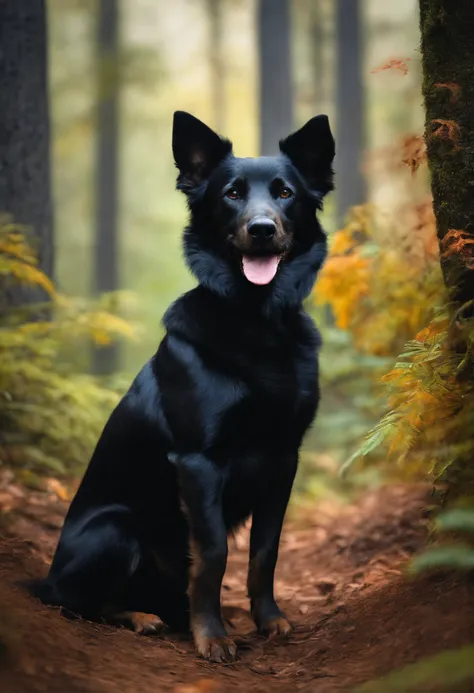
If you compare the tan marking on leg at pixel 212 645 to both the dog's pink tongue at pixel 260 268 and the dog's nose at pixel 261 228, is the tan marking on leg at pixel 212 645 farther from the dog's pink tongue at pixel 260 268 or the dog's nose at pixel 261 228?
the dog's nose at pixel 261 228

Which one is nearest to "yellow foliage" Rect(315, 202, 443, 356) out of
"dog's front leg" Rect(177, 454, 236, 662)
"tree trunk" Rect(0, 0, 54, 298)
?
"dog's front leg" Rect(177, 454, 236, 662)

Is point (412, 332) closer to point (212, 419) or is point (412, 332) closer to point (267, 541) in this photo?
point (267, 541)

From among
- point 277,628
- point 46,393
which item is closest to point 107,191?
point 46,393

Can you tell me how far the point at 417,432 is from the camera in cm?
338

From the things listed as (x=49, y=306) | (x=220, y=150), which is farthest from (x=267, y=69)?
(x=220, y=150)

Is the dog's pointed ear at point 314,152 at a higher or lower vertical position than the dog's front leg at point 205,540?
higher

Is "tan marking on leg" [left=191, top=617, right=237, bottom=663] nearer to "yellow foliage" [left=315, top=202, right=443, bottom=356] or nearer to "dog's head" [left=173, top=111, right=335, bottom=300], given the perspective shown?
"dog's head" [left=173, top=111, right=335, bottom=300]

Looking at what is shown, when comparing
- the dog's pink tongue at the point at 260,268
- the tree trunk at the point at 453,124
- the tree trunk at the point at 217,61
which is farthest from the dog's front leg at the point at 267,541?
the tree trunk at the point at 217,61

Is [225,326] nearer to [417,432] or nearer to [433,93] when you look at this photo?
[417,432]

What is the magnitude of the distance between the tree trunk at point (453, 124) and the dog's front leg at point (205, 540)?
150 cm

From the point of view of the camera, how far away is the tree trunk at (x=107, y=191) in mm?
14812

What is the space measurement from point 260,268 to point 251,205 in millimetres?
333

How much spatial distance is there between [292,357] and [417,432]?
73 cm

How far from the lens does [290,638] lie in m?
3.67
